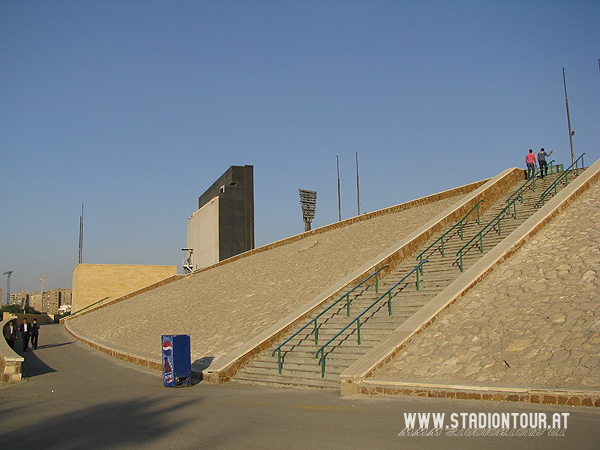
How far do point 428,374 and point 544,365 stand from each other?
179cm

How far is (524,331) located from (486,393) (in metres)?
2.08

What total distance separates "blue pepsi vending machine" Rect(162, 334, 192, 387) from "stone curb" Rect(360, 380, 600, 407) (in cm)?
413

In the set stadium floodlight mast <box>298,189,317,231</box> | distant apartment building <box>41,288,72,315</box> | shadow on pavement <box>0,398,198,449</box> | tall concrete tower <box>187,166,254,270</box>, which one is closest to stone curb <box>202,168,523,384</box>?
shadow on pavement <box>0,398,198,449</box>

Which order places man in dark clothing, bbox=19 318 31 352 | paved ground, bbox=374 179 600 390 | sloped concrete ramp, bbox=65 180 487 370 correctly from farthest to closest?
man in dark clothing, bbox=19 318 31 352
sloped concrete ramp, bbox=65 180 487 370
paved ground, bbox=374 179 600 390

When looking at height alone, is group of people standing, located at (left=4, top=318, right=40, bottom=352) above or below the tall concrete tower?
below

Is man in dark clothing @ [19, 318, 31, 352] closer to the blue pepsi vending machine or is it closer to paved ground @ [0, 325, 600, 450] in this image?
paved ground @ [0, 325, 600, 450]

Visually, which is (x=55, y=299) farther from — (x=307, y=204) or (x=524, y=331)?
(x=524, y=331)

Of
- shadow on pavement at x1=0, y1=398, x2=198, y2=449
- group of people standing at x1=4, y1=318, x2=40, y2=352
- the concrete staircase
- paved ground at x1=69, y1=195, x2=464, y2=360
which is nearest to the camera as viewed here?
shadow on pavement at x1=0, y1=398, x2=198, y2=449

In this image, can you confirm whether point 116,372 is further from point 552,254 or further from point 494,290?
point 552,254

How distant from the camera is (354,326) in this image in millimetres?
11805

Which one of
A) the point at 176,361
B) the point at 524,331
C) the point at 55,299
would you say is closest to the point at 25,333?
the point at 176,361

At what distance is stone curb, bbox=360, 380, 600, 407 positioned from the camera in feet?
21.5

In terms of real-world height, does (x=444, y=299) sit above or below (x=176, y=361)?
above

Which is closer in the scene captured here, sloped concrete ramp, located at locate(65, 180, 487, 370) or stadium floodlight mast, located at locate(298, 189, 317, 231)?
sloped concrete ramp, located at locate(65, 180, 487, 370)
